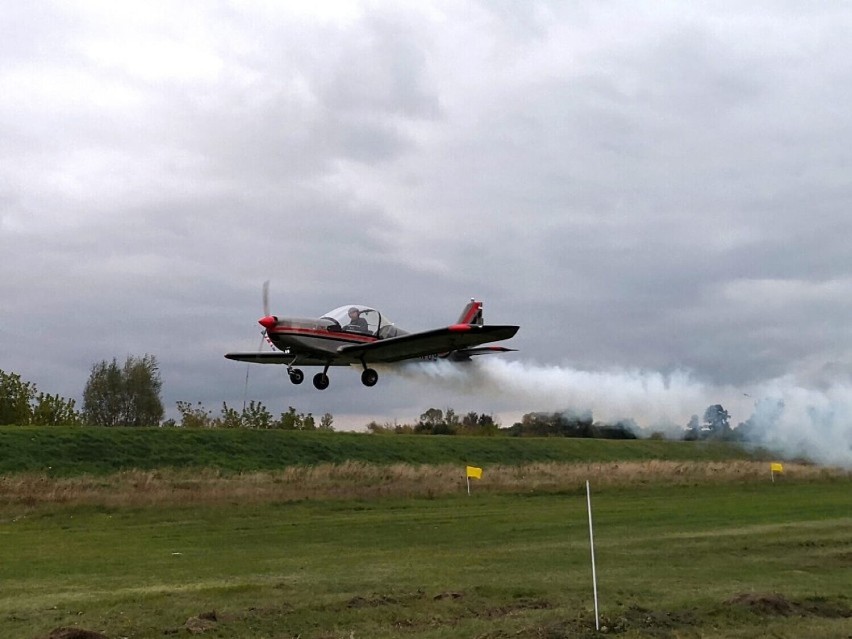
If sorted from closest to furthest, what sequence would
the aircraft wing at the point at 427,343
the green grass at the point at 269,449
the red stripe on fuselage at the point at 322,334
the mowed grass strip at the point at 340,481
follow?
the aircraft wing at the point at 427,343 < the red stripe on fuselage at the point at 322,334 < the mowed grass strip at the point at 340,481 < the green grass at the point at 269,449


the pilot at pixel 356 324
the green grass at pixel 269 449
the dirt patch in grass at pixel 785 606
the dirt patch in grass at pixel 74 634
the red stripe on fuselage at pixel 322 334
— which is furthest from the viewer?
the green grass at pixel 269 449

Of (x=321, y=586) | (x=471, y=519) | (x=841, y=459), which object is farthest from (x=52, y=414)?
(x=321, y=586)

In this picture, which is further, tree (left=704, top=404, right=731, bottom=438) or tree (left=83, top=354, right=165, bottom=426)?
tree (left=83, top=354, right=165, bottom=426)

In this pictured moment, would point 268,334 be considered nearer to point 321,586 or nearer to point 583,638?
point 321,586

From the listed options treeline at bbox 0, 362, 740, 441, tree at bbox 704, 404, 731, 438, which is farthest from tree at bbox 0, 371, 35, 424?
tree at bbox 704, 404, 731, 438

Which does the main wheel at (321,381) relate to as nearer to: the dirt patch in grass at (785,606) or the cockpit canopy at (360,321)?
the cockpit canopy at (360,321)

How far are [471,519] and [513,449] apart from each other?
→ 46.6 m

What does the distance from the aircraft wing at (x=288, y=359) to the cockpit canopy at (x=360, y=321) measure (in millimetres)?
974

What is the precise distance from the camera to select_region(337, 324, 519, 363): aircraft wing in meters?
26.4

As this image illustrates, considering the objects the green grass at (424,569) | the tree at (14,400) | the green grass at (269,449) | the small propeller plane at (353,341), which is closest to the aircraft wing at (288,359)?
the small propeller plane at (353,341)

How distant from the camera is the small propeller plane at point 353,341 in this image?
2753 cm

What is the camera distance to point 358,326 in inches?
1111

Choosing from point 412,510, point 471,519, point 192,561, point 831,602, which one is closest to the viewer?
point 831,602

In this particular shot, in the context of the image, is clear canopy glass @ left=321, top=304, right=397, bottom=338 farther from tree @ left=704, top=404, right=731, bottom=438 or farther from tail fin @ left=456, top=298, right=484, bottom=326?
tree @ left=704, top=404, right=731, bottom=438
